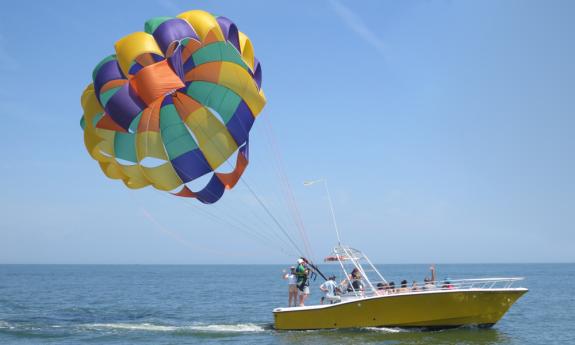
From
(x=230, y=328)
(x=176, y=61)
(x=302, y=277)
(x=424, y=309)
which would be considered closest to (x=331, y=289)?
(x=302, y=277)

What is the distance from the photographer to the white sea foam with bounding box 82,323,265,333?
62.3 feet

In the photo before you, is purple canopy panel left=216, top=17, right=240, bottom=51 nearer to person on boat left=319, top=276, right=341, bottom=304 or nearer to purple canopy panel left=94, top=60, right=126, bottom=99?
purple canopy panel left=94, top=60, right=126, bottom=99

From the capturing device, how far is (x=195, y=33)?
15.1 metres

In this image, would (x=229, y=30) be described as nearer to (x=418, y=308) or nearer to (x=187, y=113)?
(x=187, y=113)

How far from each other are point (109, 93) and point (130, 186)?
2679 mm

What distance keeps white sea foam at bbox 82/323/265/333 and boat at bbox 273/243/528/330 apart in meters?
2.47

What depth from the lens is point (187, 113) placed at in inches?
626

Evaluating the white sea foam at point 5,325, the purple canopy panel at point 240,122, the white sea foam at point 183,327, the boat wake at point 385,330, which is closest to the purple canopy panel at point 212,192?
the purple canopy panel at point 240,122

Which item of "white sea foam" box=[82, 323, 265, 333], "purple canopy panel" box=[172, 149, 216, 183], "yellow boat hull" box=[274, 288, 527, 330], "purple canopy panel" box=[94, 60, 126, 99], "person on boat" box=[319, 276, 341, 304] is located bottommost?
"white sea foam" box=[82, 323, 265, 333]

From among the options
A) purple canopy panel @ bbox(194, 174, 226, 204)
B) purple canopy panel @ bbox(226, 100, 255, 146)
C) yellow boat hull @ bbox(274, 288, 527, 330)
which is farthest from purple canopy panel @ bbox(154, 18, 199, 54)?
yellow boat hull @ bbox(274, 288, 527, 330)

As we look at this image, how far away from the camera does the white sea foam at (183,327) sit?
19.0 m

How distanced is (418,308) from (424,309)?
166mm

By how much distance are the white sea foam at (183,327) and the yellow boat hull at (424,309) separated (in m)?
3.00

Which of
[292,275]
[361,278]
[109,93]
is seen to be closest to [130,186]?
[109,93]
